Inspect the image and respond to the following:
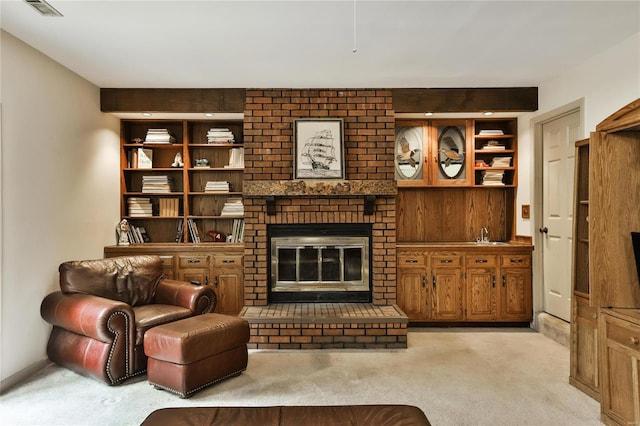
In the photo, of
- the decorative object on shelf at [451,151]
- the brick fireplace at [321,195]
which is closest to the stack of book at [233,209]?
the brick fireplace at [321,195]

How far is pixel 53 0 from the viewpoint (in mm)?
2535

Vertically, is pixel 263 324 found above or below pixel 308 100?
below

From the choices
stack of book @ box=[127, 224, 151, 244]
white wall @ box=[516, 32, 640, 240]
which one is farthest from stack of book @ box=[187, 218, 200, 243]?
white wall @ box=[516, 32, 640, 240]

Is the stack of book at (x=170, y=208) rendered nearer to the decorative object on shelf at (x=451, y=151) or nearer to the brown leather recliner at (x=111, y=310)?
the brown leather recliner at (x=111, y=310)

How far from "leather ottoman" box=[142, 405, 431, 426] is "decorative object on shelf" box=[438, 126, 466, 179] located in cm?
359

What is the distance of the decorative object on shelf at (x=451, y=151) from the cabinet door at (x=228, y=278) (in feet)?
8.50

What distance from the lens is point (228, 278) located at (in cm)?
462

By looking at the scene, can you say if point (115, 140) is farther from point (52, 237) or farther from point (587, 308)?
point (587, 308)

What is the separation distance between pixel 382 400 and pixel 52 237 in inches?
118

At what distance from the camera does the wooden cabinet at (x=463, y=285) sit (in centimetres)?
457

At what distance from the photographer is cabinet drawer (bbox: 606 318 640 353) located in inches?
92.7

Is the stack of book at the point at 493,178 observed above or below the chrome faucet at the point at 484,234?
above

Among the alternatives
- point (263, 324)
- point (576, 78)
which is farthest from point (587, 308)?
point (263, 324)

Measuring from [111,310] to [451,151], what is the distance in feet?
12.8
